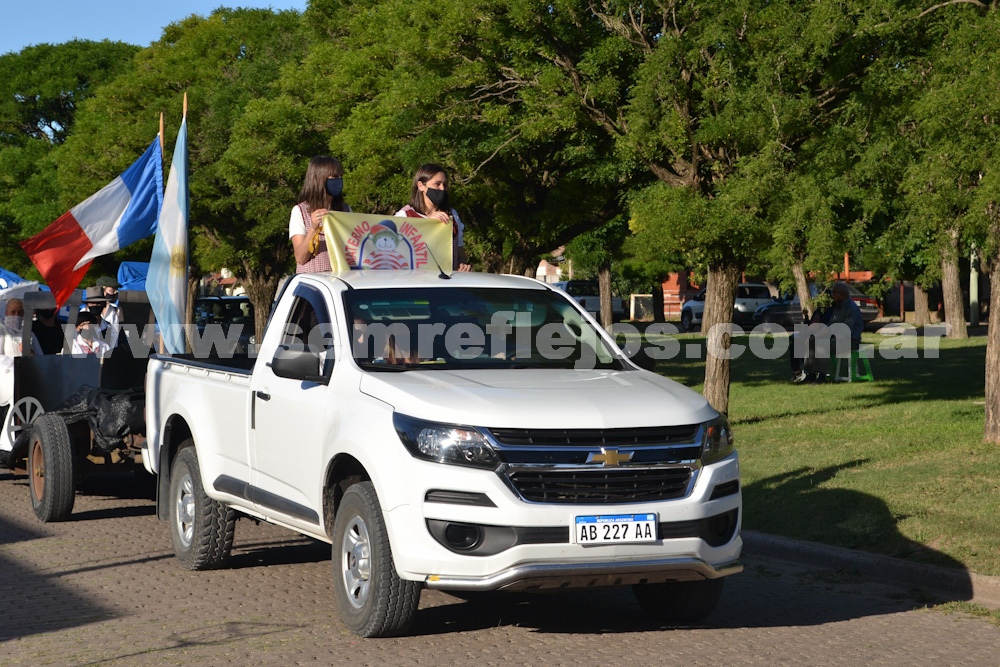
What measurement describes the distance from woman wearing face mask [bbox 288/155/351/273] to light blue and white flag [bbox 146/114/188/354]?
3869 millimetres

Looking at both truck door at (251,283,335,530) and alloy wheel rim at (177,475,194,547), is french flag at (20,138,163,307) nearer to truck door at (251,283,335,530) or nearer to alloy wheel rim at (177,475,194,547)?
alloy wheel rim at (177,475,194,547)

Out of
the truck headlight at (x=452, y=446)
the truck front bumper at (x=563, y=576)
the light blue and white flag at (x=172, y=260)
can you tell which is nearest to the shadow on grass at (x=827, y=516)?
the truck front bumper at (x=563, y=576)

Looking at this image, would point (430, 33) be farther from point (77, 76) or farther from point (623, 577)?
point (77, 76)

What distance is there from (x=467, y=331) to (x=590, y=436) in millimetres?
1483

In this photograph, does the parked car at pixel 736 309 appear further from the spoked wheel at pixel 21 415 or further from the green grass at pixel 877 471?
the spoked wheel at pixel 21 415

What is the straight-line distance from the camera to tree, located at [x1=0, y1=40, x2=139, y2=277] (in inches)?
2308

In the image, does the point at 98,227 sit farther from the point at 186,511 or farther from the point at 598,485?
the point at 598,485

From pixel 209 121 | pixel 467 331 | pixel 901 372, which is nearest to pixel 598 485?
pixel 467 331

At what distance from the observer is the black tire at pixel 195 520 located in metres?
8.88

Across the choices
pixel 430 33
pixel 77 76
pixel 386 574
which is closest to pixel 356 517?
pixel 386 574

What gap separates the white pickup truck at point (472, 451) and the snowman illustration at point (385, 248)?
2.64ft

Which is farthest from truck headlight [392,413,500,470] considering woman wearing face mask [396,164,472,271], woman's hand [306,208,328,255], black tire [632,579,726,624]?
woman wearing face mask [396,164,472,271]

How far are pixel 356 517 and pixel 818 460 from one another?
719 centimetres

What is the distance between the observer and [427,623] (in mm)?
7344
